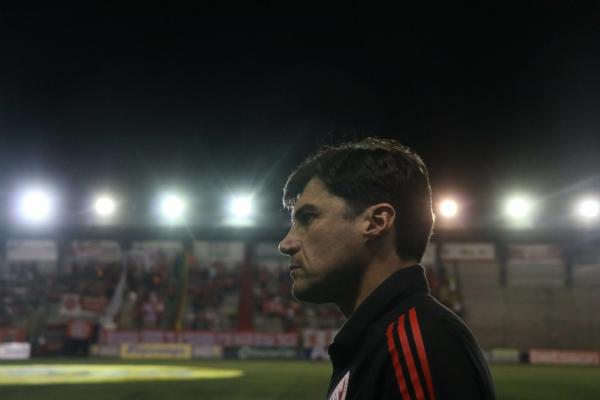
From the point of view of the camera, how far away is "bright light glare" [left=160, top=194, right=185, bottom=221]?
35656 mm

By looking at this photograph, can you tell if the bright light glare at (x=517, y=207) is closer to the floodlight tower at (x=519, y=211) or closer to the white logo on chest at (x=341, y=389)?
the floodlight tower at (x=519, y=211)

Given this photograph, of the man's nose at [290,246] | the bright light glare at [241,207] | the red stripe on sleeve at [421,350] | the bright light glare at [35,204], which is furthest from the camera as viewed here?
the bright light glare at [241,207]

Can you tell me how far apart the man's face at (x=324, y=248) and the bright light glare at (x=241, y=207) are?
34.8 metres

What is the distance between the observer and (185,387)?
1458cm

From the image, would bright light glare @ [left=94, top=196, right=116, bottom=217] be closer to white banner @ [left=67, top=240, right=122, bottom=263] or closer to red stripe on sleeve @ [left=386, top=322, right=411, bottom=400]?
white banner @ [left=67, top=240, right=122, bottom=263]

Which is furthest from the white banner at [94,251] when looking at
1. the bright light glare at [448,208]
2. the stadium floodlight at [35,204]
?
the bright light glare at [448,208]

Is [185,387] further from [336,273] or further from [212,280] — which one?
[212,280]

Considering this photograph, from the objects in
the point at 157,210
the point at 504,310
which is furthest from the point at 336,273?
the point at 504,310

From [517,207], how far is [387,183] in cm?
3524

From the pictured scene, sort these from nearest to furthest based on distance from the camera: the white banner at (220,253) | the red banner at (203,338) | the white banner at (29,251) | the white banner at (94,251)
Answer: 1. the red banner at (203,338)
2. the white banner at (29,251)
3. the white banner at (94,251)
4. the white banner at (220,253)

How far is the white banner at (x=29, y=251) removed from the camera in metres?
37.9

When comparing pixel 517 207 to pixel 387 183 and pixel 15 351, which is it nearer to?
pixel 15 351

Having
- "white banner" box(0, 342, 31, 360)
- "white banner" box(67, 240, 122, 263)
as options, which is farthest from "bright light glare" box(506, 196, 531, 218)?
"white banner" box(0, 342, 31, 360)

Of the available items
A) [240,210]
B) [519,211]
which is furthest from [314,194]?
[519,211]
